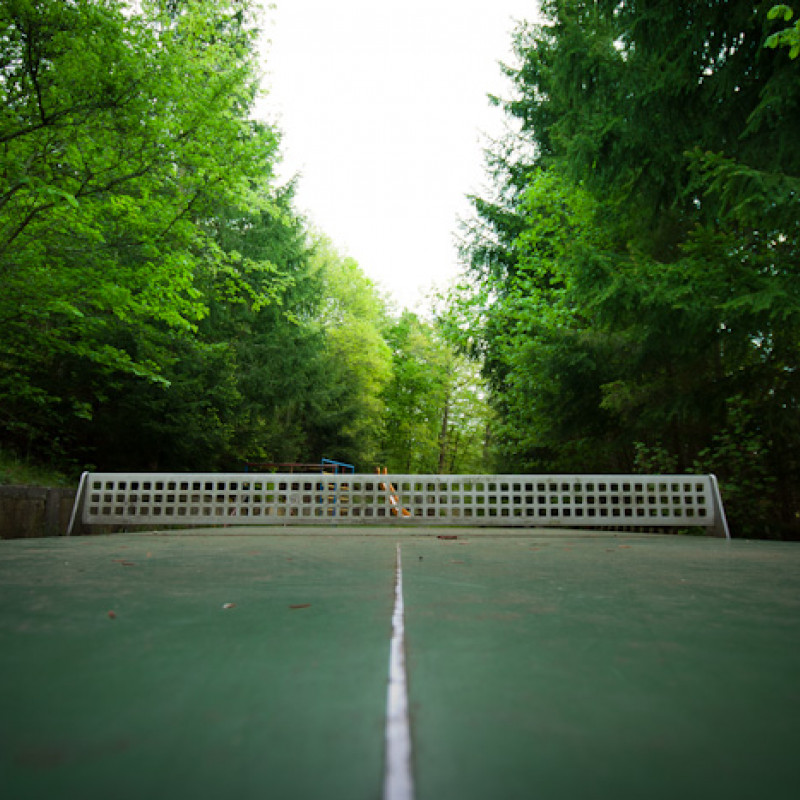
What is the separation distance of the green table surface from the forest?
14.8ft

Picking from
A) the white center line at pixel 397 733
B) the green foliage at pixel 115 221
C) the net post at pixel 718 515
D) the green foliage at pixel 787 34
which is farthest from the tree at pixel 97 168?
the net post at pixel 718 515

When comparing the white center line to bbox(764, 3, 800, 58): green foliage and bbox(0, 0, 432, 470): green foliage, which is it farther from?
bbox(0, 0, 432, 470): green foliage

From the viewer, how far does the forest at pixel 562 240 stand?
19.1ft

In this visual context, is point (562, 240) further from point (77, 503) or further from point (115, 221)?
point (77, 503)

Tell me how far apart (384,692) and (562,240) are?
1222cm

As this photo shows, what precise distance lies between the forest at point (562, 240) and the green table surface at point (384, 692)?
14.8 feet

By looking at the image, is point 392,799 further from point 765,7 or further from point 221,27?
point 221,27

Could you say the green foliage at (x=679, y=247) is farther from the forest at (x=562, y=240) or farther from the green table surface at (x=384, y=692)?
the green table surface at (x=384, y=692)

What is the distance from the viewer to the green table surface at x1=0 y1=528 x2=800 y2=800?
2.43 ft

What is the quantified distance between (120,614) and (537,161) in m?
15.6

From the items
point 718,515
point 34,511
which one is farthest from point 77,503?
point 718,515

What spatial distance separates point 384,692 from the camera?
106 centimetres

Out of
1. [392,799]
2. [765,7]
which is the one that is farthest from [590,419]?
[392,799]

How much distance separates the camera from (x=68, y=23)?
Result: 19.7ft
